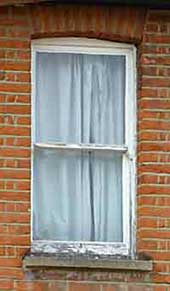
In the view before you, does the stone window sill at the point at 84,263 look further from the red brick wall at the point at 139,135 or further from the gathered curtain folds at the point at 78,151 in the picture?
the gathered curtain folds at the point at 78,151

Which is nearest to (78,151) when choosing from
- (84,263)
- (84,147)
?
(84,147)

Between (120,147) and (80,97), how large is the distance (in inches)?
22.7

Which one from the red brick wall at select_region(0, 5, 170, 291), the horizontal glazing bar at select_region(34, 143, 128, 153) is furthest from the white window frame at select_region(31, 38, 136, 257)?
the red brick wall at select_region(0, 5, 170, 291)

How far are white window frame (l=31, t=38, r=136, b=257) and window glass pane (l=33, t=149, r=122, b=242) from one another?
7 centimetres

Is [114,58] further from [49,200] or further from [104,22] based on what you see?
[49,200]

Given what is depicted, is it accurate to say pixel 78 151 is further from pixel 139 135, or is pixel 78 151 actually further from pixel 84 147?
pixel 139 135

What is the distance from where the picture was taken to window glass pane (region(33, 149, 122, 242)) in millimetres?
10148

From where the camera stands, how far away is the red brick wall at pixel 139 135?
9.83 m

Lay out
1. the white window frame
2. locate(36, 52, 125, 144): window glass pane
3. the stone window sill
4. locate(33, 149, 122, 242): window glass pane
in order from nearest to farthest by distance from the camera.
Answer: the stone window sill, the white window frame, locate(33, 149, 122, 242): window glass pane, locate(36, 52, 125, 144): window glass pane

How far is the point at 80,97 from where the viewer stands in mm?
10359

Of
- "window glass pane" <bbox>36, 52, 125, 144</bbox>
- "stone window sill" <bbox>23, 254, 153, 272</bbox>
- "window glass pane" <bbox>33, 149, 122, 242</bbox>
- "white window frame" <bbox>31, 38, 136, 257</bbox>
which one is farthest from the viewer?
"window glass pane" <bbox>36, 52, 125, 144</bbox>

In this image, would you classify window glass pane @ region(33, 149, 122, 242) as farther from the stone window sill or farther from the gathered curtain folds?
the stone window sill

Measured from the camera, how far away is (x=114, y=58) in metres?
10.4

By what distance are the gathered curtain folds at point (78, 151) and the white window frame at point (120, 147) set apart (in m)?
0.05
